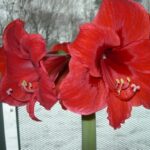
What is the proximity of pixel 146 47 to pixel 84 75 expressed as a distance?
0.07m

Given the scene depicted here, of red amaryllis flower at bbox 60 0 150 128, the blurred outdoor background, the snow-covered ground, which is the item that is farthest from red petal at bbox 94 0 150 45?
the snow-covered ground

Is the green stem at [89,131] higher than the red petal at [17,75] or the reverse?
the reverse

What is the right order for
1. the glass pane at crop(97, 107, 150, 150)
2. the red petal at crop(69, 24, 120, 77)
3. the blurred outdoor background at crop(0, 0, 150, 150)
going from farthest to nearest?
1. the glass pane at crop(97, 107, 150, 150)
2. the blurred outdoor background at crop(0, 0, 150, 150)
3. the red petal at crop(69, 24, 120, 77)

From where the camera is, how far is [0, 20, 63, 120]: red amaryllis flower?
13.8 inches

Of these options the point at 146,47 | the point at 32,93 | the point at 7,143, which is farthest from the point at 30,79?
the point at 7,143

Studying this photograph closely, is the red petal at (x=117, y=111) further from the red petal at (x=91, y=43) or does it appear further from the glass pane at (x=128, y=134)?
the glass pane at (x=128, y=134)

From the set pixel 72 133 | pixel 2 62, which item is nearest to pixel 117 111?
pixel 2 62

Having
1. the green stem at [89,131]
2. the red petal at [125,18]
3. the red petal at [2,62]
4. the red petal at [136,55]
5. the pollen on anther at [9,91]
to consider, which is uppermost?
the red petal at [125,18]

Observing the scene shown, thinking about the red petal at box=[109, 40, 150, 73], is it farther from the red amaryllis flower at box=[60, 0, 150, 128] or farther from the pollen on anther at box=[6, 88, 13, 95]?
the pollen on anther at box=[6, 88, 13, 95]

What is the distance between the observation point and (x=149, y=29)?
0.36 metres

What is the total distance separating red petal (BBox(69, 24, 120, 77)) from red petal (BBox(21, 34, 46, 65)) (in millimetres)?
28

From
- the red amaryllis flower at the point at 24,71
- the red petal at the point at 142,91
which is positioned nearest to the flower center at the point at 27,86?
the red amaryllis flower at the point at 24,71

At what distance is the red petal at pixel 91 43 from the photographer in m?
0.34

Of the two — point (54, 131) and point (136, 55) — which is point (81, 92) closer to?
point (136, 55)
